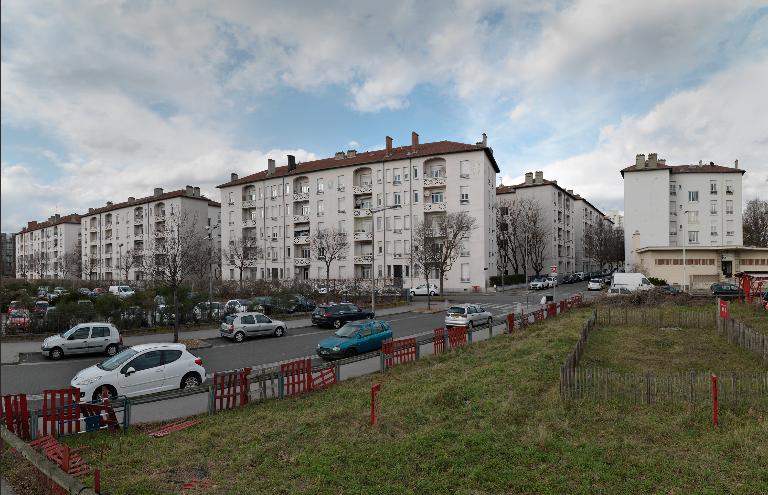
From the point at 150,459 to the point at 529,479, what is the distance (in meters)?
6.84

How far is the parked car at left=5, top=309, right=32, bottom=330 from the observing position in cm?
2520

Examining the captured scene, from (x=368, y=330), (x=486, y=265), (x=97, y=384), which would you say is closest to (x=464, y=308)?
(x=368, y=330)

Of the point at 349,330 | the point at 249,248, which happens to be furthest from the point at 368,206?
the point at 349,330

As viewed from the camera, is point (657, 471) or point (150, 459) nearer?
point (657, 471)

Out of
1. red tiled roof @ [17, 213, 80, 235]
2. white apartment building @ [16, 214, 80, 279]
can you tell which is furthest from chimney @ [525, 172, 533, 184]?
red tiled roof @ [17, 213, 80, 235]

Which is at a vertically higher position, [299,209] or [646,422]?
[299,209]

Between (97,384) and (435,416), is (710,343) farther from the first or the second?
(97,384)

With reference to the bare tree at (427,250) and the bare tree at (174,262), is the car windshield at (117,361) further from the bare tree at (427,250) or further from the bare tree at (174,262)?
the bare tree at (427,250)

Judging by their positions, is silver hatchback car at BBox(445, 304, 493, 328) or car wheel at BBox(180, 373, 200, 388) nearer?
car wheel at BBox(180, 373, 200, 388)

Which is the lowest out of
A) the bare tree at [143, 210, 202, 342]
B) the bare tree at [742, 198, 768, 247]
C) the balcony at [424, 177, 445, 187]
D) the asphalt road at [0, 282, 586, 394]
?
the asphalt road at [0, 282, 586, 394]

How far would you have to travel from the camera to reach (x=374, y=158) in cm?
6506

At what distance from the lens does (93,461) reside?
8914 millimetres

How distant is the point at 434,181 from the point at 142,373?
50172 millimetres

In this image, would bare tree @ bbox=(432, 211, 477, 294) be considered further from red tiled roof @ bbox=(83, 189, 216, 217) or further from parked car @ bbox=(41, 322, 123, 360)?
red tiled roof @ bbox=(83, 189, 216, 217)
